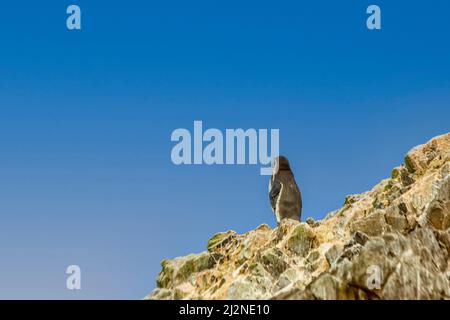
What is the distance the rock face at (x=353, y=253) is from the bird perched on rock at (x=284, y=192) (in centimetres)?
348

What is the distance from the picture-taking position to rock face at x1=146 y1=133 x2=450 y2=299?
3809cm

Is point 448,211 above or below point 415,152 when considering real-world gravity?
below

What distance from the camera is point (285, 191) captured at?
7762 cm

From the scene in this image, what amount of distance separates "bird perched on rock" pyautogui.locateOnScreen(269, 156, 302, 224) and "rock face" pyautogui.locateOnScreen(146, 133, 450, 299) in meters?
3.48

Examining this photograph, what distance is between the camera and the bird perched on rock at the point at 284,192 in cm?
7694

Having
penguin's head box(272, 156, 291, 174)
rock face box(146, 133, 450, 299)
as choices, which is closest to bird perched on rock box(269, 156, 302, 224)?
penguin's head box(272, 156, 291, 174)

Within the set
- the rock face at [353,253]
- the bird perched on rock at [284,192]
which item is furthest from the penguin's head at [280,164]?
the rock face at [353,253]

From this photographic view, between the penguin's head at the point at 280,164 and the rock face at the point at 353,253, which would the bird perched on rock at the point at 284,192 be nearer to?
the penguin's head at the point at 280,164

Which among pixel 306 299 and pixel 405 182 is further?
pixel 405 182

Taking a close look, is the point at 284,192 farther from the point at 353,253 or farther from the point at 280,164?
the point at 353,253

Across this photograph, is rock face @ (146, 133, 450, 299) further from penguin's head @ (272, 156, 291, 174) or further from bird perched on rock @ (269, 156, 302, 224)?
penguin's head @ (272, 156, 291, 174)
